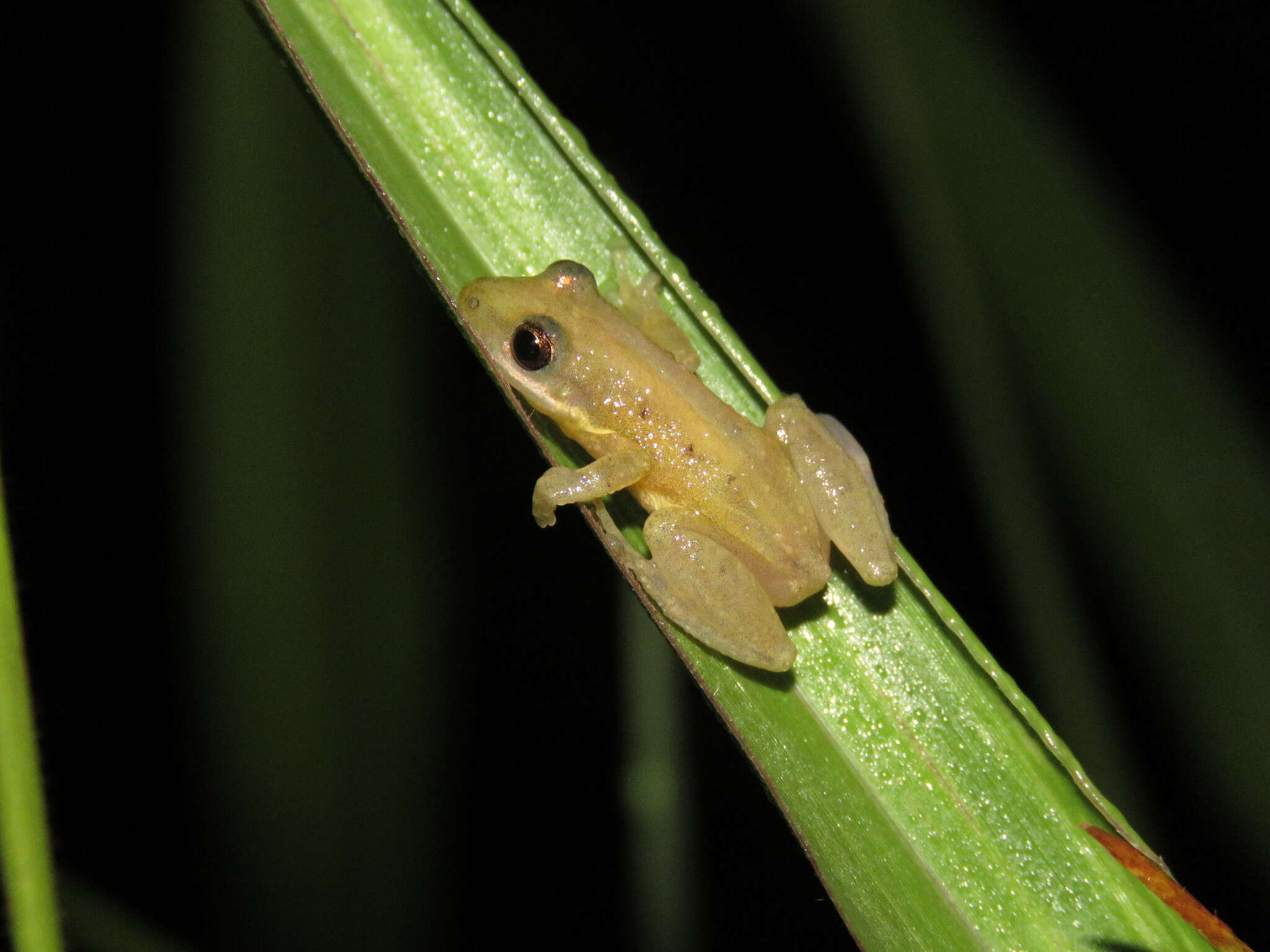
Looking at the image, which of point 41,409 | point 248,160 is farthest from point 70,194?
point 248,160

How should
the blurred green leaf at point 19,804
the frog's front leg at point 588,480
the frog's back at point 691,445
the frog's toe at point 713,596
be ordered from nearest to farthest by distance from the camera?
the blurred green leaf at point 19,804 → the frog's toe at point 713,596 → the frog's front leg at point 588,480 → the frog's back at point 691,445

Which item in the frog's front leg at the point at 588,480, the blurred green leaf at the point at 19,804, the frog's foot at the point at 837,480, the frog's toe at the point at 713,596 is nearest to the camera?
the blurred green leaf at the point at 19,804

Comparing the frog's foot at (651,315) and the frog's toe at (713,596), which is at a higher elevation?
the frog's foot at (651,315)

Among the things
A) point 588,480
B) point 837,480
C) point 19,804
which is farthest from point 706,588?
point 19,804

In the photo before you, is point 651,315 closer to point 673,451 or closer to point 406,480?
point 673,451

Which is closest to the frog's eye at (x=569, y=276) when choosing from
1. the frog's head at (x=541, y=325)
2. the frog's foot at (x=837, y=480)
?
the frog's head at (x=541, y=325)

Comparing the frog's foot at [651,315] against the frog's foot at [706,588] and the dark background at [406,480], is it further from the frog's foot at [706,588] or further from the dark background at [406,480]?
the dark background at [406,480]

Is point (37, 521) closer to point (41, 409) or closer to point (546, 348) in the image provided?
point (41, 409)
